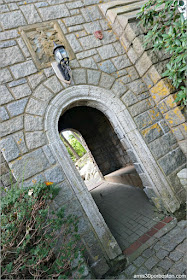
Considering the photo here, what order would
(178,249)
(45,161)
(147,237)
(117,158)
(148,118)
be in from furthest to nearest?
1. (117,158)
2. (148,118)
3. (147,237)
4. (45,161)
5. (178,249)

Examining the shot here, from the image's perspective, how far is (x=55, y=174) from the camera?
6.81 ft

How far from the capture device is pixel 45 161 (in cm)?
207

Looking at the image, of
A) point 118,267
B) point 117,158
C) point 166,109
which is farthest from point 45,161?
point 117,158

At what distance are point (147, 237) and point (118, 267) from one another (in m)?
0.60

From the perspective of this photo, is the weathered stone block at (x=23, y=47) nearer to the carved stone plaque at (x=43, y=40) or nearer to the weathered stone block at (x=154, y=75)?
the carved stone plaque at (x=43, y=40)

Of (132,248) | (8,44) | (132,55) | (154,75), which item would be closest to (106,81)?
(132,55)

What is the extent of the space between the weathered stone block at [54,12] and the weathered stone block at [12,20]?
0.35m

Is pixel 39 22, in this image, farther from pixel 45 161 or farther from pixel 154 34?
pixel 45 161

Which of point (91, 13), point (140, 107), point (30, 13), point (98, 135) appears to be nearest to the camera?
point (30, 13)

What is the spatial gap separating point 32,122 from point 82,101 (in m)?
0.88

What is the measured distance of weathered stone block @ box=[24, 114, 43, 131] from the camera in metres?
2.09

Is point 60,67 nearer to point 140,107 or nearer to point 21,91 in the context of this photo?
point 21,91

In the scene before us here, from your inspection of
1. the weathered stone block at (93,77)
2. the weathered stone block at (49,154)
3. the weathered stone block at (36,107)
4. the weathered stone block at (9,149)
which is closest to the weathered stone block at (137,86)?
the weathered stone block at (93,77)

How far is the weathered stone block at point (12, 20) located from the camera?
7.51ft
